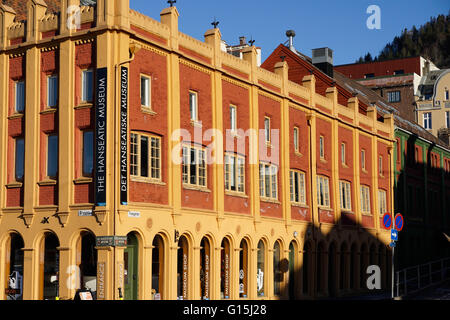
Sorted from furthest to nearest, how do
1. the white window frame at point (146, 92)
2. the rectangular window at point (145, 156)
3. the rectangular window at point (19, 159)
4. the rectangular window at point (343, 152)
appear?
1. the rectangular window at point (343, 152)
2. the rectangular window at point (19, 159)
3. the white window frame at point (146, 92)
4. the rectangular window at point (145, 156)

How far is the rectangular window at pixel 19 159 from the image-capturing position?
29.1 meters

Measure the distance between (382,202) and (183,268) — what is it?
24271 mm

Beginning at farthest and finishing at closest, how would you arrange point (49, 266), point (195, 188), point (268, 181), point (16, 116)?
point (268, 181) → point (195, 188) → point (16, 116) → point (49, 266)

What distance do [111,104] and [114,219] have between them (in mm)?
4102

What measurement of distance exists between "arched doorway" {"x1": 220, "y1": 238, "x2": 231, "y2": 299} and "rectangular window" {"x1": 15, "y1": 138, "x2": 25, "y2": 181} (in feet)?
29.8

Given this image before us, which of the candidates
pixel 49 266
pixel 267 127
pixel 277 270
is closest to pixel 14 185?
pixel 49 266

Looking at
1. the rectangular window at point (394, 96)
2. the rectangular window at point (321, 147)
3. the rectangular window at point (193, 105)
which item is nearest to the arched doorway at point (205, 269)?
the rectangular window at point (193, 105)

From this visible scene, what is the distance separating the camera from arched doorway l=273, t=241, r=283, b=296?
36.4m

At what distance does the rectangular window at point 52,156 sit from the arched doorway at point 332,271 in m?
19.7

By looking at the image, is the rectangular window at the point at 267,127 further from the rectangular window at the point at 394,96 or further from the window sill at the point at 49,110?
the rectangular window at the point at 394,96

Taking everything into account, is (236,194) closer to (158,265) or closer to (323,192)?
(158,265)

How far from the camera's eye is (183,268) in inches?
1164

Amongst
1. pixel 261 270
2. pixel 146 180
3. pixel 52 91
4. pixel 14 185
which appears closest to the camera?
pixel 146 180
